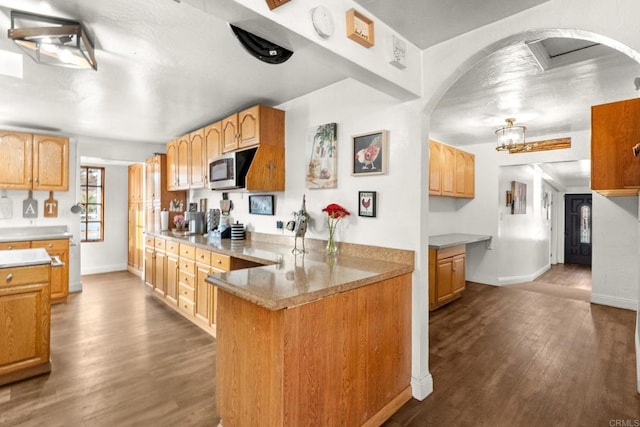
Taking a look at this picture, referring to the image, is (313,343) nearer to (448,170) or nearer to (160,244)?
(160,244)

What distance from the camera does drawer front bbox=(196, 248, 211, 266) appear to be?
312cm

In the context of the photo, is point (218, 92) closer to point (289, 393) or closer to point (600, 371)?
point (289, 393)

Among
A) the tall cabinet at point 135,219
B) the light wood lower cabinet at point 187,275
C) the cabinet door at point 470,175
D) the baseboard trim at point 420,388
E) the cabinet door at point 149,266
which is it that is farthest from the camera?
the tall cabinet at point 135,219

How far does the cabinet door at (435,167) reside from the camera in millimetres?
4254

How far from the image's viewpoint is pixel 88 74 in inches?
102

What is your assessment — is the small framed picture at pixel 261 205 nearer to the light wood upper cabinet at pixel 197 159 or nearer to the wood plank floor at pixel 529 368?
the light wood upper cabinet at pixel 197 159

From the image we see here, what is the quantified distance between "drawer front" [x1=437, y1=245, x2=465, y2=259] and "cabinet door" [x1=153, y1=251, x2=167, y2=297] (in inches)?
141

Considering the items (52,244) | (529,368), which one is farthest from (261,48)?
(52,244)

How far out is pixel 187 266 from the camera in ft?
11.5

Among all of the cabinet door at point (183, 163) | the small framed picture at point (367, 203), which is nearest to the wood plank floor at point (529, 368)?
the small framed picture at point (367, 203)

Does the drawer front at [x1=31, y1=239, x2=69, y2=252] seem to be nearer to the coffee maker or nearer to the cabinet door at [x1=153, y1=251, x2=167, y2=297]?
the cabinet door at [x1=153, y1=251, x2=167, y2=297]

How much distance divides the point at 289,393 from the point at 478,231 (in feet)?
16.4

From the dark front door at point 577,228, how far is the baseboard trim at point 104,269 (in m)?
10.9

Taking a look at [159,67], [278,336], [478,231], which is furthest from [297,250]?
[478,231]
